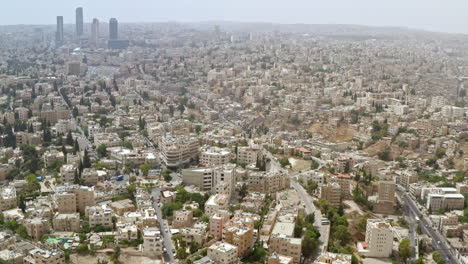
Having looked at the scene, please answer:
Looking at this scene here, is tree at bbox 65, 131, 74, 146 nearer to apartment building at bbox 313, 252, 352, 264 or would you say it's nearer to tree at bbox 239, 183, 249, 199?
tree at bbox 239, 183, 249, 199

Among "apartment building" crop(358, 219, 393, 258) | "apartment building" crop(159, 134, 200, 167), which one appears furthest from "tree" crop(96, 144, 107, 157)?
"apartment building" crop(358, 219, 393, 258)

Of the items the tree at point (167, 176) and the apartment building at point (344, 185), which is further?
the tree at point (167, 176)

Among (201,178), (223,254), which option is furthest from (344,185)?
(223,254)

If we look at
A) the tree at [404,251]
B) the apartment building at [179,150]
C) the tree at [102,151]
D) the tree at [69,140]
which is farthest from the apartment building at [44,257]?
the tree at [69,140]

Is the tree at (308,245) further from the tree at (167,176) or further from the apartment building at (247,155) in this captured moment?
the apartment building at (247,155)

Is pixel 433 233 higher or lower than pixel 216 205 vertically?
lower

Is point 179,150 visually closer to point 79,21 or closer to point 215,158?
point 215,158
